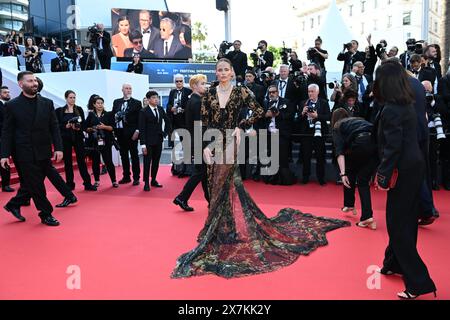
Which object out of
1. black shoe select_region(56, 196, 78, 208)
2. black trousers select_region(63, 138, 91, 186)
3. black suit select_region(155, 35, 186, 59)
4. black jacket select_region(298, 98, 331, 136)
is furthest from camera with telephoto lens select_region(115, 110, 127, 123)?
black suit select_region(155, 35, 186, 59)

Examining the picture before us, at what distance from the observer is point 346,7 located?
169 ft

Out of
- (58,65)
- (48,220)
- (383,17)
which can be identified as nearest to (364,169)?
(48,220)

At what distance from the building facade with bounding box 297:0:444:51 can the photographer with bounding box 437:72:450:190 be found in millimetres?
33978

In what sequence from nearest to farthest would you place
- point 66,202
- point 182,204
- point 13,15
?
point 182,204, point 66,202, point 13,15

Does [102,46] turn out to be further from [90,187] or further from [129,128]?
[90,187]

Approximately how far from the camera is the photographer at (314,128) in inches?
285

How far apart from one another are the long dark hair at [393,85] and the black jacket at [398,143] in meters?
0.05

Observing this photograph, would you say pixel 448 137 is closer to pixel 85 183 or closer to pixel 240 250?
pixel 240 250

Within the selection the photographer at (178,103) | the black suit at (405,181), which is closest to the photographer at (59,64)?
the photographer at (178,103)

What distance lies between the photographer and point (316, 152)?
7457 millimetres

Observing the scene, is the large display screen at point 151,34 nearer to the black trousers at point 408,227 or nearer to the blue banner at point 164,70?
the blue banner at point 164,70

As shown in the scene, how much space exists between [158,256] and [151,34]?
65.9ft
